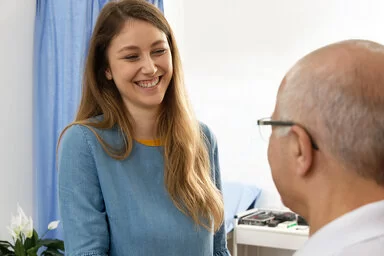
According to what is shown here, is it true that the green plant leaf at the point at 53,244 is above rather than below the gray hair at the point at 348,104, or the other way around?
below

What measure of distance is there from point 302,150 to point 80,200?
2.78 feet

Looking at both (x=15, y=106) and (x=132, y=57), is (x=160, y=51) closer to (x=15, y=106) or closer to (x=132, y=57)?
(x=132, y=57)

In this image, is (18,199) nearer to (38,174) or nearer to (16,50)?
(38,174)

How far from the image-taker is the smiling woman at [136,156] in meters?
1.66

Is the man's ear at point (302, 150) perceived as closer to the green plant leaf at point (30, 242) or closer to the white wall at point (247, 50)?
the green plant leaf at point (30, 242)

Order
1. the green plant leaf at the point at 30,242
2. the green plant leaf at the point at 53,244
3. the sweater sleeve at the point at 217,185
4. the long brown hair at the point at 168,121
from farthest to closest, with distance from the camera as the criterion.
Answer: the green plant leaf at the point at 53,244 → the green plant leaf at the point at 30,242 → the sweater sleeve at the point at 217,185 → the long brown hair at the point at 168,121

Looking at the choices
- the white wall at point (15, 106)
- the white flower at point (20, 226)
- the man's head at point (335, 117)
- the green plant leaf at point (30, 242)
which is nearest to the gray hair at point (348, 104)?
the man's head at point (335, 117)

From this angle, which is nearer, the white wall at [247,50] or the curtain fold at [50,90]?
the curtain fold at [50,90]

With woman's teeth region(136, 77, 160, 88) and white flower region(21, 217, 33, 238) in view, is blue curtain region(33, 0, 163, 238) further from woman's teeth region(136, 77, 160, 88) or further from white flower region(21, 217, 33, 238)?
woman's teeth region(136, 77, 160, 88)

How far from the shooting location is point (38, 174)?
341 cm

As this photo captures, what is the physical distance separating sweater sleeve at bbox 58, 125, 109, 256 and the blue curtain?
174cm

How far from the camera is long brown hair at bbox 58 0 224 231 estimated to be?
5.71ft

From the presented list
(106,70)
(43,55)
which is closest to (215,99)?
(43,55)

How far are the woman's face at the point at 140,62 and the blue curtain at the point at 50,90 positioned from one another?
5.54ft
